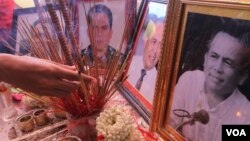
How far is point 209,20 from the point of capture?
49 cm

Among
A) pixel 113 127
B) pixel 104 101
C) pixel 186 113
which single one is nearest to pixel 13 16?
pixel 104 101

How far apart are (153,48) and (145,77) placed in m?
0.10

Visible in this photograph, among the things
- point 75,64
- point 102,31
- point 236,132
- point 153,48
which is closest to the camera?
point 236,132

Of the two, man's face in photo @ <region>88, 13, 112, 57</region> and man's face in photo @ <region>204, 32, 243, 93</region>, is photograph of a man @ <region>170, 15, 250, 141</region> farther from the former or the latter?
man's face in photo @ <region>88, 13, 112, 57</region>

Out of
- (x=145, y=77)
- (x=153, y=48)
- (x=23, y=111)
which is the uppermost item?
(x=153, y=48)

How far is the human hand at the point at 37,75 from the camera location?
512 millimetres

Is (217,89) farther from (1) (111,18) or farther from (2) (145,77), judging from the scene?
(1) (111,18)

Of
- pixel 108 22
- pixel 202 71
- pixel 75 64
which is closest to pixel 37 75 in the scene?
pixel 75 64

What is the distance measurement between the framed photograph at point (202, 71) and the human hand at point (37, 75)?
229mm

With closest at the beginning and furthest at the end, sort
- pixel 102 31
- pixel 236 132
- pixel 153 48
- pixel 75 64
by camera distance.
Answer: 1. pixel 236 132
2. pixel 75 64
3. pixel 153 48
4. pixel 102 31

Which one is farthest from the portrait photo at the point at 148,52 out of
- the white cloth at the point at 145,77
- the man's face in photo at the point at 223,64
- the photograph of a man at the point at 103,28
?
the man's face in photo at the point at 223,64

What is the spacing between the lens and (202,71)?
0.51m

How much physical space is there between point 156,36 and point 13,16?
650 millimetres

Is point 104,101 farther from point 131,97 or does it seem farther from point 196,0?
point 196,0
